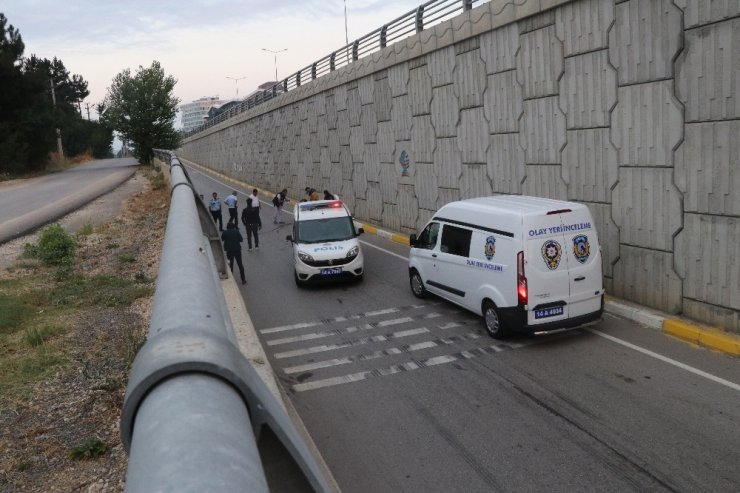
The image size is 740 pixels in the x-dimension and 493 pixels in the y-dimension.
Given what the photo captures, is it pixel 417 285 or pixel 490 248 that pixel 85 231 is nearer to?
pixel 417 285

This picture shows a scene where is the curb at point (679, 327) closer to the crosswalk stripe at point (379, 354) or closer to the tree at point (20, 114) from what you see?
the crosswalk stripe at point (379, 354)

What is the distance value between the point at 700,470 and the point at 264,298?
10032 mm

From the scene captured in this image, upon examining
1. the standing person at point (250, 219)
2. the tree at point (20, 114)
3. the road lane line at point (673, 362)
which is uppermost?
the tree at point (20, 114)

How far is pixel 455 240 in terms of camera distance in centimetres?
1158

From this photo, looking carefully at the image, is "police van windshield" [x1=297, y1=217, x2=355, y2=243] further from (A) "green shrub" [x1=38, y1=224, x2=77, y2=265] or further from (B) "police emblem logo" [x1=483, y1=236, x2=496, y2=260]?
(A) "green shrub" [x1=38, y1=224, x2=77, y2=265]

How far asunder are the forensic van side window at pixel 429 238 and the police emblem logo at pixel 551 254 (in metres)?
3.07

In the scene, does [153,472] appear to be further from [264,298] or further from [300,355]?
[264,298]

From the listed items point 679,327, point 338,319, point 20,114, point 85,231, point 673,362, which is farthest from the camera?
point 20,114

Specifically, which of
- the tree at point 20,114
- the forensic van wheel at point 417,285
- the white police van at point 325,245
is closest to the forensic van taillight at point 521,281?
the forensic van wheel at point 417,285

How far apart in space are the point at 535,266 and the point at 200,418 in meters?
8.81

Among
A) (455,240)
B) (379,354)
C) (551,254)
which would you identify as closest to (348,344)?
(379,354)

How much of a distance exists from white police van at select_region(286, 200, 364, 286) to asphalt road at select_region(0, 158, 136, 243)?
43.5ft

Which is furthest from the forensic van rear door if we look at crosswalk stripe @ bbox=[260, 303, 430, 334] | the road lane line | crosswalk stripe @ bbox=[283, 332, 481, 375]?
crosswalk stripe @ bbox=[260, 303, 430, 334]

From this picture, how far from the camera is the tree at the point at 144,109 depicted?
229ft
